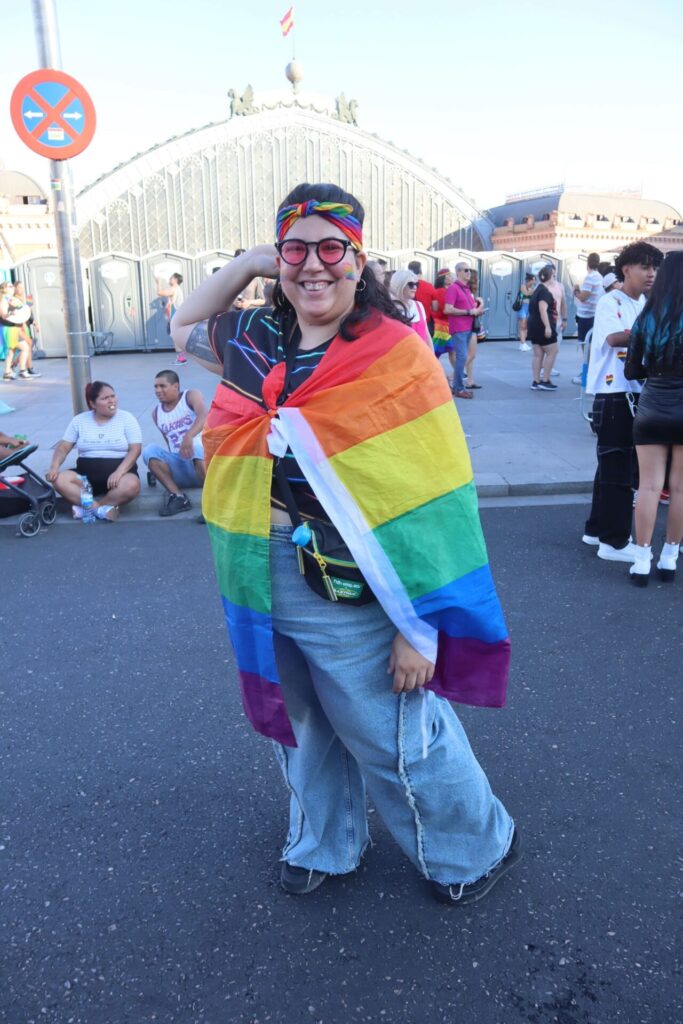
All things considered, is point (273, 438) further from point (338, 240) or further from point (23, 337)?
point (23, 337)

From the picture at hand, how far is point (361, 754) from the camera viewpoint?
212 centimetres

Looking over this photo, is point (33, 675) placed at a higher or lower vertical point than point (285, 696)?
lower

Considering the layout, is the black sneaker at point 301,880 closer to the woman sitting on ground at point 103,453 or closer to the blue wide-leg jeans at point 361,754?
the blue wide-leg jeans at point 361,754

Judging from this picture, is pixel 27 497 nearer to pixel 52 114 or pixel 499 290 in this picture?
pixel 52 114

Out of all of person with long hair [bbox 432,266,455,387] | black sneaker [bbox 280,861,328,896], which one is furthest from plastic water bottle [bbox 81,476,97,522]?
person with long hair [bbox 432,266,455,387]

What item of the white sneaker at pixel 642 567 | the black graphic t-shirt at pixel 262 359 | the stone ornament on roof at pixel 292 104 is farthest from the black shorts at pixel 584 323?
the stone ornament on roof at pixel 292 104

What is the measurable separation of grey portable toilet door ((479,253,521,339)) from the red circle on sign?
13915 millimetres

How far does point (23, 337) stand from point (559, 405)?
A: 9.56 metres

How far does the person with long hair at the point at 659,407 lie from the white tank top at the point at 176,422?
152 inches

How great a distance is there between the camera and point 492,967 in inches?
83.4

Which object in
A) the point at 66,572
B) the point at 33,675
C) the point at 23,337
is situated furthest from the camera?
the point at 23,337

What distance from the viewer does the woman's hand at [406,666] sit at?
6.37 ft

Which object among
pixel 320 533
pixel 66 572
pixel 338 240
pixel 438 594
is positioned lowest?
pixel 66 572

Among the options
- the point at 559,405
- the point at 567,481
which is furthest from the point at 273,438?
the point at 559,405
